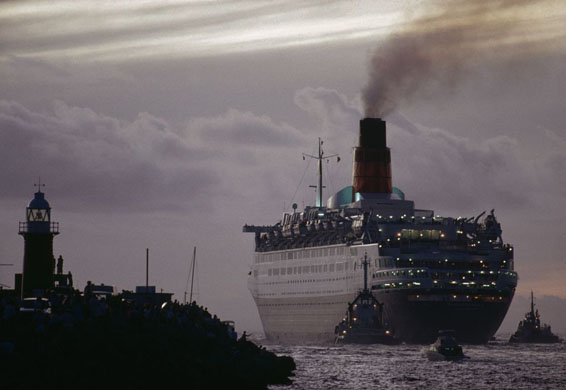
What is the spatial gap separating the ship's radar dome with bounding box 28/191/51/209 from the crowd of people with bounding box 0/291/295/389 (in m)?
9.91

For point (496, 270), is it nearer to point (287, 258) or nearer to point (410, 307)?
point (410, 307)

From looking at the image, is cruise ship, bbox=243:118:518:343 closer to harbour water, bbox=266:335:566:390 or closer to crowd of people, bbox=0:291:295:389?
harbour water, bbox=266:335:566:390

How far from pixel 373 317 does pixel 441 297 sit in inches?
307

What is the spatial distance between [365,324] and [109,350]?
82994mm

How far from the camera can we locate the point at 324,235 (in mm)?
150000

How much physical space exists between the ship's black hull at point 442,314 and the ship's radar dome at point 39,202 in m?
61.7

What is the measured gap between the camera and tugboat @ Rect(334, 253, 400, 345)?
430ft

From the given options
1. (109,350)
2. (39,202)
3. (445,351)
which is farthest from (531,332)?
(109,350)

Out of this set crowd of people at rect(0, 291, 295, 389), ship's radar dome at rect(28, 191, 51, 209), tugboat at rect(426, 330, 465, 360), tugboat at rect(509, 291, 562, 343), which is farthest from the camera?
tugboat at rect(509, 291, 562, 343)

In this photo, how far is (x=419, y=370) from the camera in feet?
308

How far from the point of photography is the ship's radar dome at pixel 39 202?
73.3 metres

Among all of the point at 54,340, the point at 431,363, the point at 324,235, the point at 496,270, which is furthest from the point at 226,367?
the point at 324,235

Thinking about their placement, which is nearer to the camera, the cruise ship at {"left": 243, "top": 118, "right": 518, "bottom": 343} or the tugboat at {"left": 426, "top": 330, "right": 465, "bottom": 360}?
the tugboat at {"left": 426, "top": 330, "right": 465, "bottom": 360}

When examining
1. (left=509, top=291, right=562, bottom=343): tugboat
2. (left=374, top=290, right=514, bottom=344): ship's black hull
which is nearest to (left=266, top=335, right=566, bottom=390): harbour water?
(left=374, top=290, right=514, bottom=344): ship's black hull
